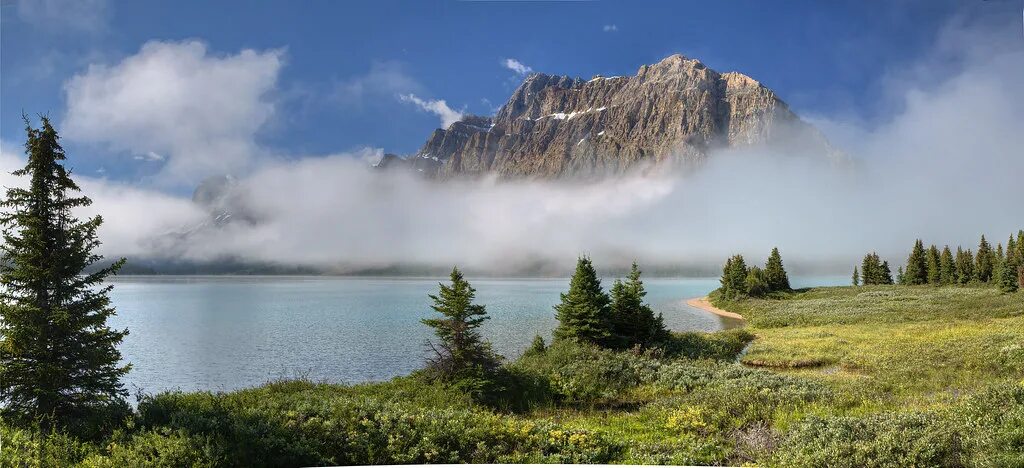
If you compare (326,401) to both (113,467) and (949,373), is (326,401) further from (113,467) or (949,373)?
(949,373)

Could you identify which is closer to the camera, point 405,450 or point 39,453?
point 39,453

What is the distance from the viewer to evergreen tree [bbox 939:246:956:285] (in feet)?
279

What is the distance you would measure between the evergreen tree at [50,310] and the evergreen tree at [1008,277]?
8040 centimetres

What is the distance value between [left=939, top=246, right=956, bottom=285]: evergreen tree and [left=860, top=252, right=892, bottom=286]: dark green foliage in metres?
14.3

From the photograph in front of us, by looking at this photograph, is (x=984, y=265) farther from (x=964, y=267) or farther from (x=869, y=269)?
(x=869, y=269)

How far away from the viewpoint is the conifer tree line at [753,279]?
280 feet

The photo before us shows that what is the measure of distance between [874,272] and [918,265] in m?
12.2

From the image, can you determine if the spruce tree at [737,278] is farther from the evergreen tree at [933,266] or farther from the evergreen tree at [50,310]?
the evergreen tree at [50,310]

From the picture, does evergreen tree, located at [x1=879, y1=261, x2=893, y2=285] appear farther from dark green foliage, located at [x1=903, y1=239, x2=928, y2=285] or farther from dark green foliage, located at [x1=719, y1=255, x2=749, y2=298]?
dark green foliage, located at [x1=719, y1=255, x2=749, y2=298]

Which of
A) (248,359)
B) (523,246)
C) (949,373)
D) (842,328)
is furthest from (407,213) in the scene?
(949,373)

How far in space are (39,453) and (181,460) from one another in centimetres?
249

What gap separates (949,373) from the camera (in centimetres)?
1786

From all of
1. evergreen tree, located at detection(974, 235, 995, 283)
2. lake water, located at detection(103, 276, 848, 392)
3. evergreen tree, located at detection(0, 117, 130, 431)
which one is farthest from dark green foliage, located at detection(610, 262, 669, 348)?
evergreen tree, located at detection(974, 235, 995, 283)

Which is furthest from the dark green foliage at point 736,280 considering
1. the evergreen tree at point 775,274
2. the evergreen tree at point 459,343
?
the evergreen tree at point 459,343
